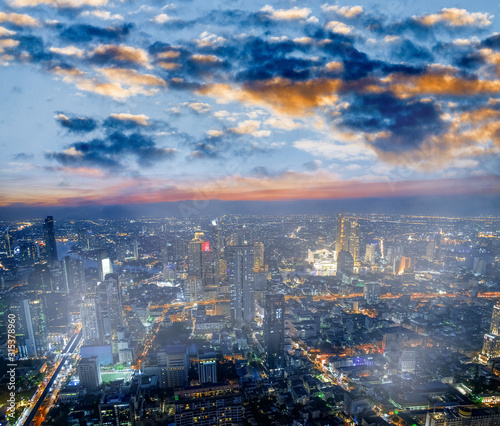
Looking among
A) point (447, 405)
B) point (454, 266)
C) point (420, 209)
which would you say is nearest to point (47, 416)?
point (447, 405)

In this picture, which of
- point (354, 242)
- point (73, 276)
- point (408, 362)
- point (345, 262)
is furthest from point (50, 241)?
point (354, 242)

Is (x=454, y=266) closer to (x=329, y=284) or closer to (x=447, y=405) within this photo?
(x=329, y=284)

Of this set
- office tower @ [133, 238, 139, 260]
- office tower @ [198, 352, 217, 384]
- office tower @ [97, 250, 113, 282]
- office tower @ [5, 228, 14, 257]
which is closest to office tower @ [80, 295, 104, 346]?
office tower @ [5, 228, 14, 257]

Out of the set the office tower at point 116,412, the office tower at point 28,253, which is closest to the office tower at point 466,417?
the office tower at point 116,412

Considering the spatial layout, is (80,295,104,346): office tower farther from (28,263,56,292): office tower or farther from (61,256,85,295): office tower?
(61,256,85,295): office tower

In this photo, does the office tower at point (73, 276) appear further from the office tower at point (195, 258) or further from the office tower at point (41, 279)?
the office tower at point (195, 258)

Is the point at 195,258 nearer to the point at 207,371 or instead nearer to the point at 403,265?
the point at 207,371
